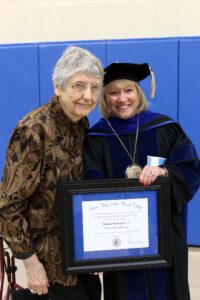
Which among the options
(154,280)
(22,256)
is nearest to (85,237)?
(22,256)

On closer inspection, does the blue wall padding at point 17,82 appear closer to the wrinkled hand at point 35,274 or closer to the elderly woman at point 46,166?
the elderly woman at point 46,166

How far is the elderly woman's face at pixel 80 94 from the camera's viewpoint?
6.06 feet

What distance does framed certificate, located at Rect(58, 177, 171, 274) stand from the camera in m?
1.85

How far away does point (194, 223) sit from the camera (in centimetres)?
451

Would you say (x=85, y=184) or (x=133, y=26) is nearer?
(x=85, y=184)

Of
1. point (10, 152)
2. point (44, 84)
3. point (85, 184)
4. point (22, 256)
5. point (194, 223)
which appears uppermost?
point (44, 84)

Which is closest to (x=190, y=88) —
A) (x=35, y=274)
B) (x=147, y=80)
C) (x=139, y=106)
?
(x=147, y=80)

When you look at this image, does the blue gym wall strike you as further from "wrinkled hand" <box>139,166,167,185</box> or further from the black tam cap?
"wrinkled hand" <box>139,166,167,185</box>

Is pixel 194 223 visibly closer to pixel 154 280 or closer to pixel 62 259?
pixel 154 280

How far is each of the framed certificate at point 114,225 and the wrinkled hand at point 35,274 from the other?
0.41ft

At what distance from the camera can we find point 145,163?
2.09 metres

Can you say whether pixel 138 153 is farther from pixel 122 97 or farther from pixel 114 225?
pixel 114 225

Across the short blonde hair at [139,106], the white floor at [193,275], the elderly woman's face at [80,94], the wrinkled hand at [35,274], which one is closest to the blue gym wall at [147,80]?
the white floor at [193,275]

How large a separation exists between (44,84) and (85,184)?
3073mm
